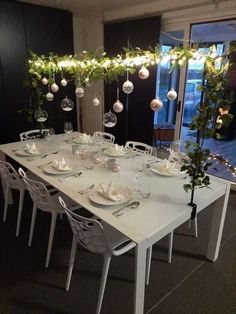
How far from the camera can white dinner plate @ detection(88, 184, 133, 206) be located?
1695 mm

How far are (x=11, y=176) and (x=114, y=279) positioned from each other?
1.44m

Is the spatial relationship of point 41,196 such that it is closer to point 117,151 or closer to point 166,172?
point 117,151

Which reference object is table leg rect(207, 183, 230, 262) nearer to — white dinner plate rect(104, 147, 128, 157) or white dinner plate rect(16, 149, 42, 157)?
white dinner plate rect(104, 147, 128, 157)

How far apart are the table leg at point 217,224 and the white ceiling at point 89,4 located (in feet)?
11.1

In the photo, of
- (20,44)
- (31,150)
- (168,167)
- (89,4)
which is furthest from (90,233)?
(89,4)

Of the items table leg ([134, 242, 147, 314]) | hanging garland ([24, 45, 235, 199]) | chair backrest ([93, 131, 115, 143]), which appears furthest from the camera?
chair backrest ([93, 131, 115, 143])

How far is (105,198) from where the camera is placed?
1748 mm

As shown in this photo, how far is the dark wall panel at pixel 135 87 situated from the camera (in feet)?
13.1

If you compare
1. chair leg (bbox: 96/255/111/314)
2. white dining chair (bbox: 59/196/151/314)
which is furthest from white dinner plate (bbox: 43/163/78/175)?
chair leg (bbox: 96/255/111/314)

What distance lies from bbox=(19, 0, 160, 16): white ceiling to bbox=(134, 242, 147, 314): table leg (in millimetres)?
3914

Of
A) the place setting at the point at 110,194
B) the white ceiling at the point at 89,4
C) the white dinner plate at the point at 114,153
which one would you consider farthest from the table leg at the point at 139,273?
the white ceiling at the point at 89,4

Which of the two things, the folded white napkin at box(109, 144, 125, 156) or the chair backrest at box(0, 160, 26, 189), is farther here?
the folded white napkin at box(109, 144, 125, 156)

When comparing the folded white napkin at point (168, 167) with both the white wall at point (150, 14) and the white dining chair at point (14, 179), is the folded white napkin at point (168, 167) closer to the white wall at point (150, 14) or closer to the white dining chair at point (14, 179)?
the white dining chair at point (14, 179)

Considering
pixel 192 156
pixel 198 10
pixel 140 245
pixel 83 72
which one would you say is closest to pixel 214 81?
pixel 192 156
